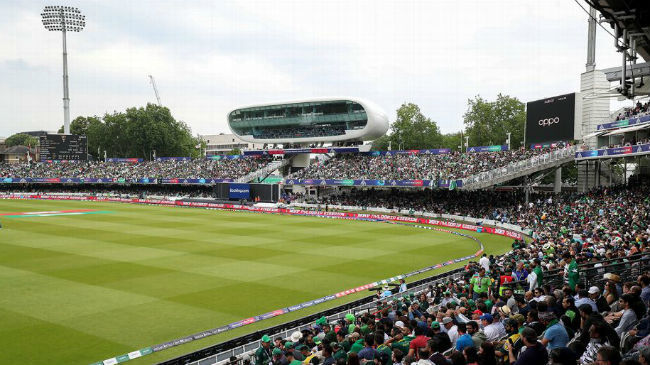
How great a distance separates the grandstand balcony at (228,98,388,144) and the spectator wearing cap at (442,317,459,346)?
2354 inches

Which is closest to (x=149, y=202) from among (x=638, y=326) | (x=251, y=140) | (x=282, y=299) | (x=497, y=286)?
(x=251, y=140)

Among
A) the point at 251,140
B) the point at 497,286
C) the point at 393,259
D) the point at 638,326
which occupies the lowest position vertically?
the point at 393,259

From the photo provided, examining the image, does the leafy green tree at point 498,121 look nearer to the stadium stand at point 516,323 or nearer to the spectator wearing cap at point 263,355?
the stadium stand at point 516,323

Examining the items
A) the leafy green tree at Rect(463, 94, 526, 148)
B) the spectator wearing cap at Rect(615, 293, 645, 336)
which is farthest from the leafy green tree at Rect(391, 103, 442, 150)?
the spectator wearing cap at Rect(615, 293, 645, 336)

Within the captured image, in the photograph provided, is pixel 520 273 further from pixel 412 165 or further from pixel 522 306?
pixel 412 165

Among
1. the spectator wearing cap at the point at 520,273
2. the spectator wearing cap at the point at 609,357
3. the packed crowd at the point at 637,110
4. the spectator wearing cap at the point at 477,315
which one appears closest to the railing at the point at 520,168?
the packed crowd at the point at 637,110

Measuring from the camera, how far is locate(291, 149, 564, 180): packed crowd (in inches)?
1965

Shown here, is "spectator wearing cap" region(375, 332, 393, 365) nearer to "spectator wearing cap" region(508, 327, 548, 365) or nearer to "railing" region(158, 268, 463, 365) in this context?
"spectator wearing cap" region(508, 327, 548, 365)

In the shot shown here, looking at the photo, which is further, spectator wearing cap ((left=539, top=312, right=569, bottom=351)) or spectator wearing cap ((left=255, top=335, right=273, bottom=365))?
spectator wearing cap ((left=255, top=335, right=273, bottom=365))

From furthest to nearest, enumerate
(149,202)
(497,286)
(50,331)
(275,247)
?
(149,202) < (275,247) < (50,331) < (497,286)

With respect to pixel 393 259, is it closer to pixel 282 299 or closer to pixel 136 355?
pixel 282 299

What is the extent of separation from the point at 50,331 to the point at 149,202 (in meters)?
56.4

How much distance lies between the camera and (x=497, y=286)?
13.3m

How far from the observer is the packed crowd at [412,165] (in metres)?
49.9
